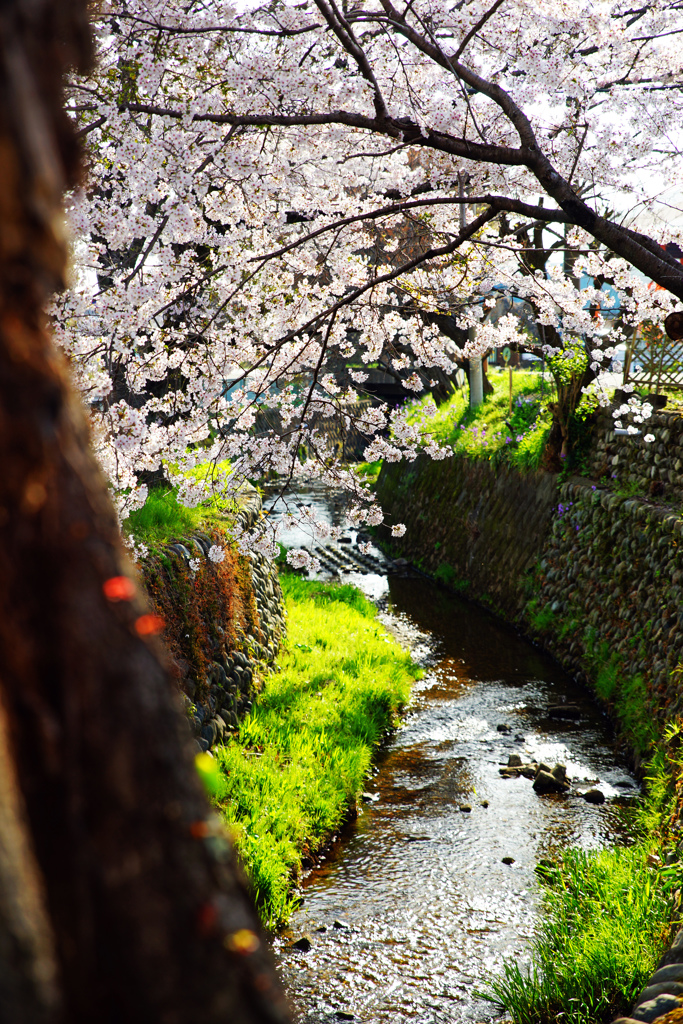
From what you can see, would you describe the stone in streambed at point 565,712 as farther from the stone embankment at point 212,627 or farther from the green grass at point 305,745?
the stone embankment at point 212,627

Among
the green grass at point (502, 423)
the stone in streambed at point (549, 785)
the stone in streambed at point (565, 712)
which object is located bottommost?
the stone in streambed at point (549, 785)

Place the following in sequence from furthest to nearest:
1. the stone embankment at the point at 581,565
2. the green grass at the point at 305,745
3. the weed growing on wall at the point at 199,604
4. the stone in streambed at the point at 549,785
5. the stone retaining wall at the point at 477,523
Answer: the stone retaining wall at the point at 477,523 → the stone embankment at the point at 581,565 → the stone in streambed at the point at 549,785 → the weed growing on wall at the point at 199,604 → the green grass at the point at 305,745

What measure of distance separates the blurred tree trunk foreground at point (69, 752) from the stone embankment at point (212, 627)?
17.1 feet

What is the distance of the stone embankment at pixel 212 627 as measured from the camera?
622cm

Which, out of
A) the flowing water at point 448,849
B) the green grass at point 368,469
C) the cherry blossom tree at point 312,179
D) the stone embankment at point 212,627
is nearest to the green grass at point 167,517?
the stone embankment at point 212,627

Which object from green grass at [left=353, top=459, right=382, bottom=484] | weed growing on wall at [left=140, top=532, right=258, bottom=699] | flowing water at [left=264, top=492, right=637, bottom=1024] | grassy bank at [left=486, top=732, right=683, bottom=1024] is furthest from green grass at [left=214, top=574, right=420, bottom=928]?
green grass at [left=353, top=459, right=382, bottom=484]

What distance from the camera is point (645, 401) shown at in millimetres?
9156

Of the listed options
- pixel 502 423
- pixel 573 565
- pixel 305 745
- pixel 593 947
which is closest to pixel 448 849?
pixel 305 745

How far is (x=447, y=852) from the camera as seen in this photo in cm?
571

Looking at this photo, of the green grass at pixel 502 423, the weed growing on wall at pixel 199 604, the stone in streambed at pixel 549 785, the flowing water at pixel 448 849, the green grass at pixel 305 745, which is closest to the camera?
the flowing water at pixel 448 849

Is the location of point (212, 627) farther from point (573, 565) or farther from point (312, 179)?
point (573, 565)

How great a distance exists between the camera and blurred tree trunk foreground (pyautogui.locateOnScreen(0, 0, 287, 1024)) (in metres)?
0.80

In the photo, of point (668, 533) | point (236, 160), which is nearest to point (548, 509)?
point (668, 533)

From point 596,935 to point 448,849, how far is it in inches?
70.0
